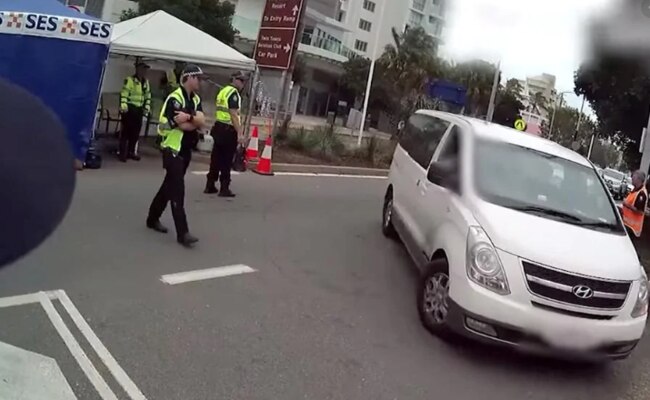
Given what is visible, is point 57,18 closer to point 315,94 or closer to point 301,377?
point 301,377

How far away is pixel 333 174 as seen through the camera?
15.0 metres

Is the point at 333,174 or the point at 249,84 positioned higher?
the point at 249,84

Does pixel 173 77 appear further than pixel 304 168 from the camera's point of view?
No

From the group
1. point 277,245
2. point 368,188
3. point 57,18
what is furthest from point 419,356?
point 368,188

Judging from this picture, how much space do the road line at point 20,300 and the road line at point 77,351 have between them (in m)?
0.03

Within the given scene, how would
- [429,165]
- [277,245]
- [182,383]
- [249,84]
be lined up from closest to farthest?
[182,383] < [429,165] < [277,245] < [249,84]

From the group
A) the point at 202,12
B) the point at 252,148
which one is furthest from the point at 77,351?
the point at 202,12

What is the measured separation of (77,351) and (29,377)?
1.40ft

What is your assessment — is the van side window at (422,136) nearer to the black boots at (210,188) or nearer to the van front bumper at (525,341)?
the van front bumper at (525,341)

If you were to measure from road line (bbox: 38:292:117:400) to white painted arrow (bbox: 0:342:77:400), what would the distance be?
0.14m

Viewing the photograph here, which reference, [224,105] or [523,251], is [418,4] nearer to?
[224,105]

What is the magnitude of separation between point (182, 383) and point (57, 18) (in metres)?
7.34

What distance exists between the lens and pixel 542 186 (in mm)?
5625

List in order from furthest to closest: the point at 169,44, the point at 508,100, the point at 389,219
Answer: the point at 508,100, the point at 169,44, the point at 389,219
